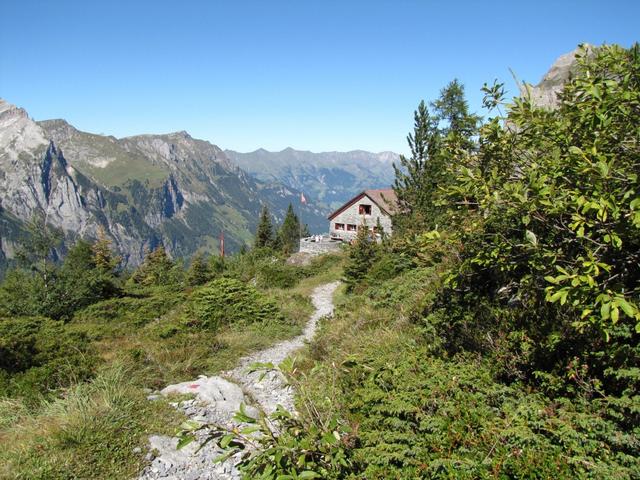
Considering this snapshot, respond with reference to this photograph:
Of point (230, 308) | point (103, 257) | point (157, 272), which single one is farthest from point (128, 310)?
point (103, 257)

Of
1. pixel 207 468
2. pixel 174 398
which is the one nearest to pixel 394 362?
pixel 207 468

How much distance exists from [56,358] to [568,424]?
10.6 m

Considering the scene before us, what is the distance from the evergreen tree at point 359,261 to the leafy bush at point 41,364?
12916 mm

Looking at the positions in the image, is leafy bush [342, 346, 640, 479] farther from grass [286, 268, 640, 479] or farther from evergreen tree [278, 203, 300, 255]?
evergreen tree [278, 203, 300, 255]

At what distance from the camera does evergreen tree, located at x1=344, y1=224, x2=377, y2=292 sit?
827 inches

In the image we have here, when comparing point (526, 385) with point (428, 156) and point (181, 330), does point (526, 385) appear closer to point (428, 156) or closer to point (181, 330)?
point (181, 330)

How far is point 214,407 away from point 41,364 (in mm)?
4867

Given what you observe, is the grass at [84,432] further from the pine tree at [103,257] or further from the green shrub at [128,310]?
the pine tree at [103,257]

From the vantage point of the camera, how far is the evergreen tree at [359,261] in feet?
68.9

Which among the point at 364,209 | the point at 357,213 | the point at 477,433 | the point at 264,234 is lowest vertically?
the point at 264,234

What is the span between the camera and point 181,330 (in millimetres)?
14109

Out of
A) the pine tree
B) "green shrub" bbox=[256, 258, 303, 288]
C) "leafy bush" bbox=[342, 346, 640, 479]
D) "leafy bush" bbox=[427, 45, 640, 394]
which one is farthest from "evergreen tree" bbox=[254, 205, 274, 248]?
"leafy bush" bbox=[427, 45, 640, 394]

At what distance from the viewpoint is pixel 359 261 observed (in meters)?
21.1

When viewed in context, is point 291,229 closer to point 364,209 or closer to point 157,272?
point 364,209
